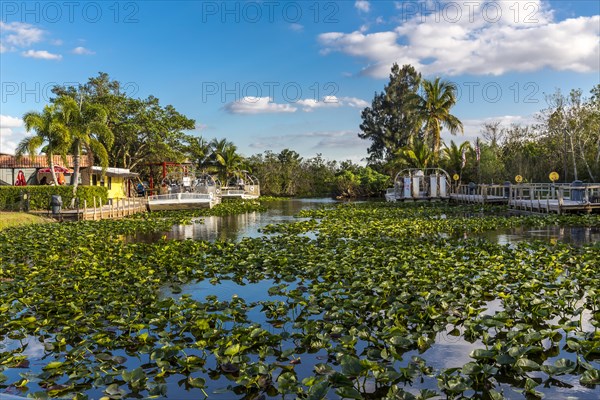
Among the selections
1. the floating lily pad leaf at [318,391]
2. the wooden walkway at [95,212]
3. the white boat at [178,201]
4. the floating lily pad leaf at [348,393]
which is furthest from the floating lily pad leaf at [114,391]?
the white boat at [178,201]

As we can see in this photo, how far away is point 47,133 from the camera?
2853cm

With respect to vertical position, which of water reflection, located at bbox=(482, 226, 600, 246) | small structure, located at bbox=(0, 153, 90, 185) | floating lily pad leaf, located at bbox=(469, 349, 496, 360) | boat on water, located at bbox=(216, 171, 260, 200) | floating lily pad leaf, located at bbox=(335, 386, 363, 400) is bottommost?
floating lily pad leaf, located at bbox=(335, 386, 363, 400)

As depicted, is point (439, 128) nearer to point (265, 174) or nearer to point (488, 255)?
point (265, 174)

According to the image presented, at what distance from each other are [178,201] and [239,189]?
2017 cm

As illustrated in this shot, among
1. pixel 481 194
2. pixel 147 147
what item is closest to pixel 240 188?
pixel 147 147

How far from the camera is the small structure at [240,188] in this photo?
165ft

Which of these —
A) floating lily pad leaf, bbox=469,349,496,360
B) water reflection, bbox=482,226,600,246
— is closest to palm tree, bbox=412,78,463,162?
water reflection, bbox=482,226,600,246

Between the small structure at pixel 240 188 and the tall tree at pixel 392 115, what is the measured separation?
1902cm

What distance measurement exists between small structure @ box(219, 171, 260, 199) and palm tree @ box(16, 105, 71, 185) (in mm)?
21833

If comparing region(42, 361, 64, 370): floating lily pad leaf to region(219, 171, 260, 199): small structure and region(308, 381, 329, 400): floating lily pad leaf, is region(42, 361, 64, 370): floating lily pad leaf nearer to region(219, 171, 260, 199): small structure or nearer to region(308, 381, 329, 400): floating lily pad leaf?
region(308, 381, 329, 400): floating lily pad leaf

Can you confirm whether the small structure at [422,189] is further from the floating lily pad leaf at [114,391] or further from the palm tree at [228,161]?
the floating lily pad leaf at [114,391]

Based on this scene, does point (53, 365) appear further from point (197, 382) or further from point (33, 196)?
point (33, 196)

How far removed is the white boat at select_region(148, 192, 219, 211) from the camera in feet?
112

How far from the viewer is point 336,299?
26.7ft
